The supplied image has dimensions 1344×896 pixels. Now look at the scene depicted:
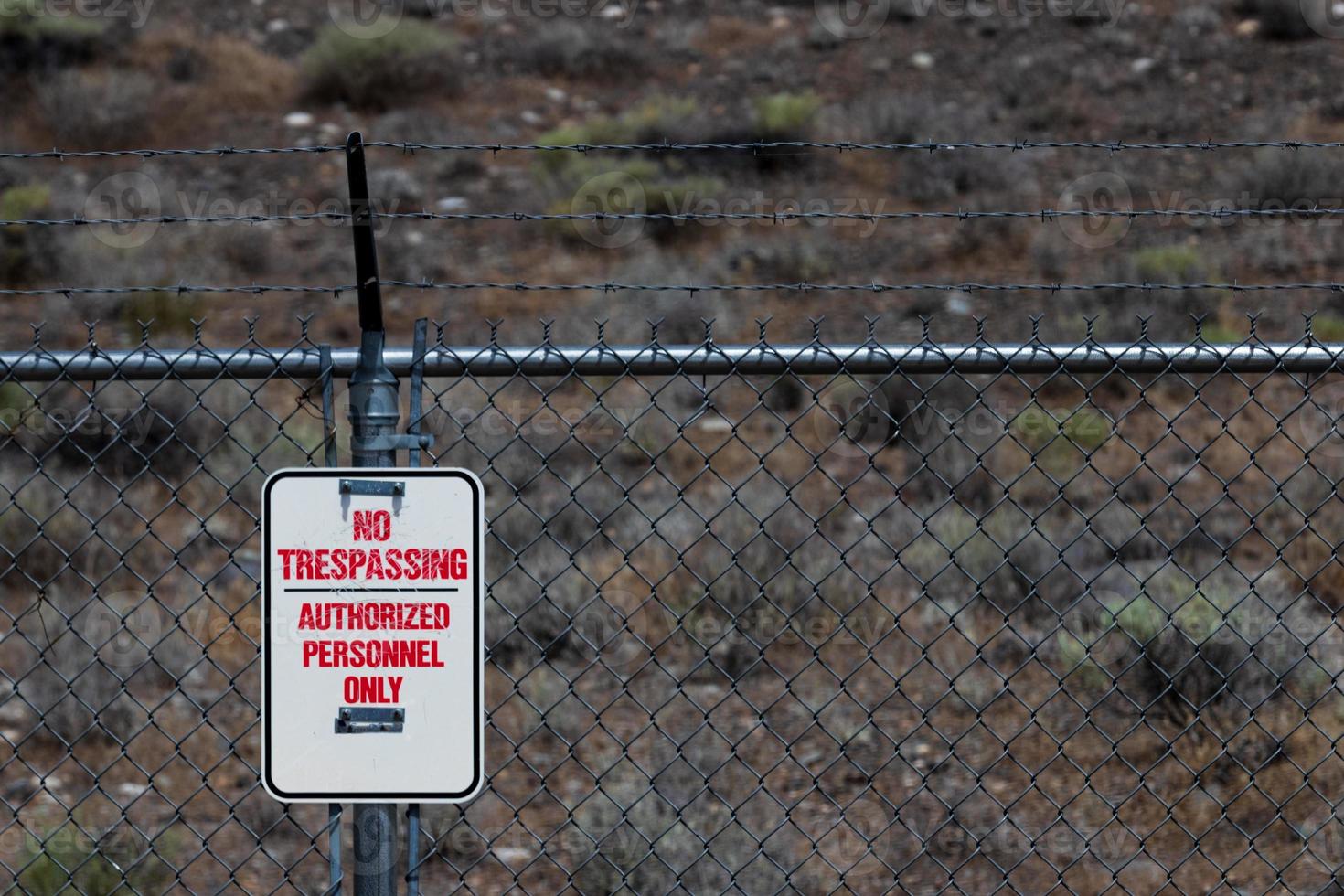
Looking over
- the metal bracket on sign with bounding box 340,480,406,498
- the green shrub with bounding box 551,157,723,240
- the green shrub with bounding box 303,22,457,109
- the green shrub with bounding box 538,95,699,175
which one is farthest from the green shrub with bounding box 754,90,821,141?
the metal bracket on sign with bounding box 340,480,406,498

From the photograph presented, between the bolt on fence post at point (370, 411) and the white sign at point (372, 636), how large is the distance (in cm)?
11

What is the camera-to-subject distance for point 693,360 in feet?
9.49

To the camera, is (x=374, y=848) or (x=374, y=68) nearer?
(x=374, y=848)

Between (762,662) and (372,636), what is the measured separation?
4164 mm

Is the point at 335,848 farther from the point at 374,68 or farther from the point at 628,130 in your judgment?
the point at 374,68

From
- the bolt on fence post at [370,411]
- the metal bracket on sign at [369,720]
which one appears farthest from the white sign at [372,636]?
the bolt on fence post at [370,411]

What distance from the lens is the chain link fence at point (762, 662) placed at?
376cm

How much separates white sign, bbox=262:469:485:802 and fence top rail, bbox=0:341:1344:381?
1.00 ft

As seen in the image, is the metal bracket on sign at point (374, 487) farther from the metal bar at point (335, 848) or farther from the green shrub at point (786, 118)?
the green shrub at point (786, 118)

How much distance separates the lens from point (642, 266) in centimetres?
1278

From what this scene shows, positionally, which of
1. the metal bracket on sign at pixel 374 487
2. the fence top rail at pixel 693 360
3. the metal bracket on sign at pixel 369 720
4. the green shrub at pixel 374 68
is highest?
the fence top rail at pixel 693 360

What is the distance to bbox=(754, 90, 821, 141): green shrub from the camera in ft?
54.2

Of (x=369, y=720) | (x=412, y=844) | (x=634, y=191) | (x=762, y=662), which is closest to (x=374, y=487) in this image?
(x=369, y=720)

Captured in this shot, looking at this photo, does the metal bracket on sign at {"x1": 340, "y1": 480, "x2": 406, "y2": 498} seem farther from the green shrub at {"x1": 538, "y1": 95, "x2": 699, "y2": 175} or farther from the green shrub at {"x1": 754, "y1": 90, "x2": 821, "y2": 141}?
the green shrub at {"x1": 754, "y1": 90, "x2": 821, "y2": 141}
